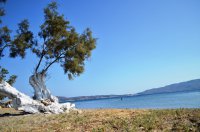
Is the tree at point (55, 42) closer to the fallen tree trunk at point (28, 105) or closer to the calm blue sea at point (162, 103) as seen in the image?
the fallen tree trunk at point (28, 105)

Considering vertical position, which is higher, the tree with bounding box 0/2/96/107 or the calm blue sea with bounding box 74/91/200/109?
the tree with bounding box 0/2/96/107

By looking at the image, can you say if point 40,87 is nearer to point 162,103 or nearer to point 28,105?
point 28,105

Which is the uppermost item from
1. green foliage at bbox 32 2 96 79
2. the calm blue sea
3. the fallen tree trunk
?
green foliage at bbox 32 2 96 79

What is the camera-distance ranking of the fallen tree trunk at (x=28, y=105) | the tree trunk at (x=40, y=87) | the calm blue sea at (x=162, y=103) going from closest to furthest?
1. the fallen tree trunk at (x=28, y=105)
2. the tree trunk at (x=40, y=87)
3. the calm blue sea at (x=162, y=103)

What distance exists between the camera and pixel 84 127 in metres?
13.6

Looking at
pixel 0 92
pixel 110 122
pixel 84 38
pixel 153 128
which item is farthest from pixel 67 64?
pixel 153 128

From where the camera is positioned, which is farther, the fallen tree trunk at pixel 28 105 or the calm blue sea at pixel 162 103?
the calm blue sea at pixel 162 103

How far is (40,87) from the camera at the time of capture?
90.1 feet

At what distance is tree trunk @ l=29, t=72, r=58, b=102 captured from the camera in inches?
1069

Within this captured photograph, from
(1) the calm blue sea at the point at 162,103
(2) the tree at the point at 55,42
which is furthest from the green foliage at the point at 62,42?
(1) the calm blue sea at the point at 162,103

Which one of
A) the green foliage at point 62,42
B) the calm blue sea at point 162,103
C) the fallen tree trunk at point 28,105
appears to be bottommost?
the calm blue sea at point 162,103

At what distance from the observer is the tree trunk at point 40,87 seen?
2715 centimetres

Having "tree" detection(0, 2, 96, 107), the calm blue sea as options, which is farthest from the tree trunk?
the calm blue sea

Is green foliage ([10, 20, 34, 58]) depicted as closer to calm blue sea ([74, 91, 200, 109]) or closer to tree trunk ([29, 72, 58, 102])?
tree trunk ([29, 72, 58, 102])
